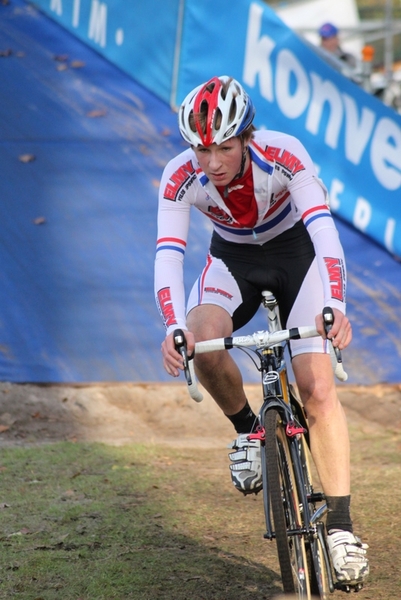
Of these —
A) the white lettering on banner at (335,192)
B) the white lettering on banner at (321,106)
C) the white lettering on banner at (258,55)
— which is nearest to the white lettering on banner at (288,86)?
the white lettering on banner at (321,106)

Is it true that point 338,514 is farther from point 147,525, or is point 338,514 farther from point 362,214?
point 362,214

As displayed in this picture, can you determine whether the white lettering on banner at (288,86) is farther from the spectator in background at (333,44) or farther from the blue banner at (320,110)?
the spectator in background at (333,44)

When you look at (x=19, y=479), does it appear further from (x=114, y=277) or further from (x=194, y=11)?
(x=194, y=11)

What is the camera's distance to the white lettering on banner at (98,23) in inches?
422

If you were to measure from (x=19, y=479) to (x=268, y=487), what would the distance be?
8.86 ft

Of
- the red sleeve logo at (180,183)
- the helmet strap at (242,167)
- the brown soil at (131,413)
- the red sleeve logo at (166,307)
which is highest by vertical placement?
the helmet strap at (242,167)

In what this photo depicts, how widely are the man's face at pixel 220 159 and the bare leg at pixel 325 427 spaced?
91 centimetres

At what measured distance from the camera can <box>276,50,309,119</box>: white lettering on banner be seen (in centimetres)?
861

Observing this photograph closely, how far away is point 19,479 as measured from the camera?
17.8ft

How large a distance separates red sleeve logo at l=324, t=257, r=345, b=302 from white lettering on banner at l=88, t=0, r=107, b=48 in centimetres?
810

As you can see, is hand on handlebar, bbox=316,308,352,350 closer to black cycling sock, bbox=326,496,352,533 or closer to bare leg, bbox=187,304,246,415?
bare leg, bbox=187,304,246,415

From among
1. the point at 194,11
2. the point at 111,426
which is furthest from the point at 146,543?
the point at 194,11

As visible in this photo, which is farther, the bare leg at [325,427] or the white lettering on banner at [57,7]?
the white lettering on banner at [57,7]

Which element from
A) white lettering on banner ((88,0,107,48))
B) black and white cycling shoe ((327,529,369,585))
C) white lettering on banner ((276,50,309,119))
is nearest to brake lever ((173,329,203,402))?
black and white cycling shoe ((327,529,369,585))
